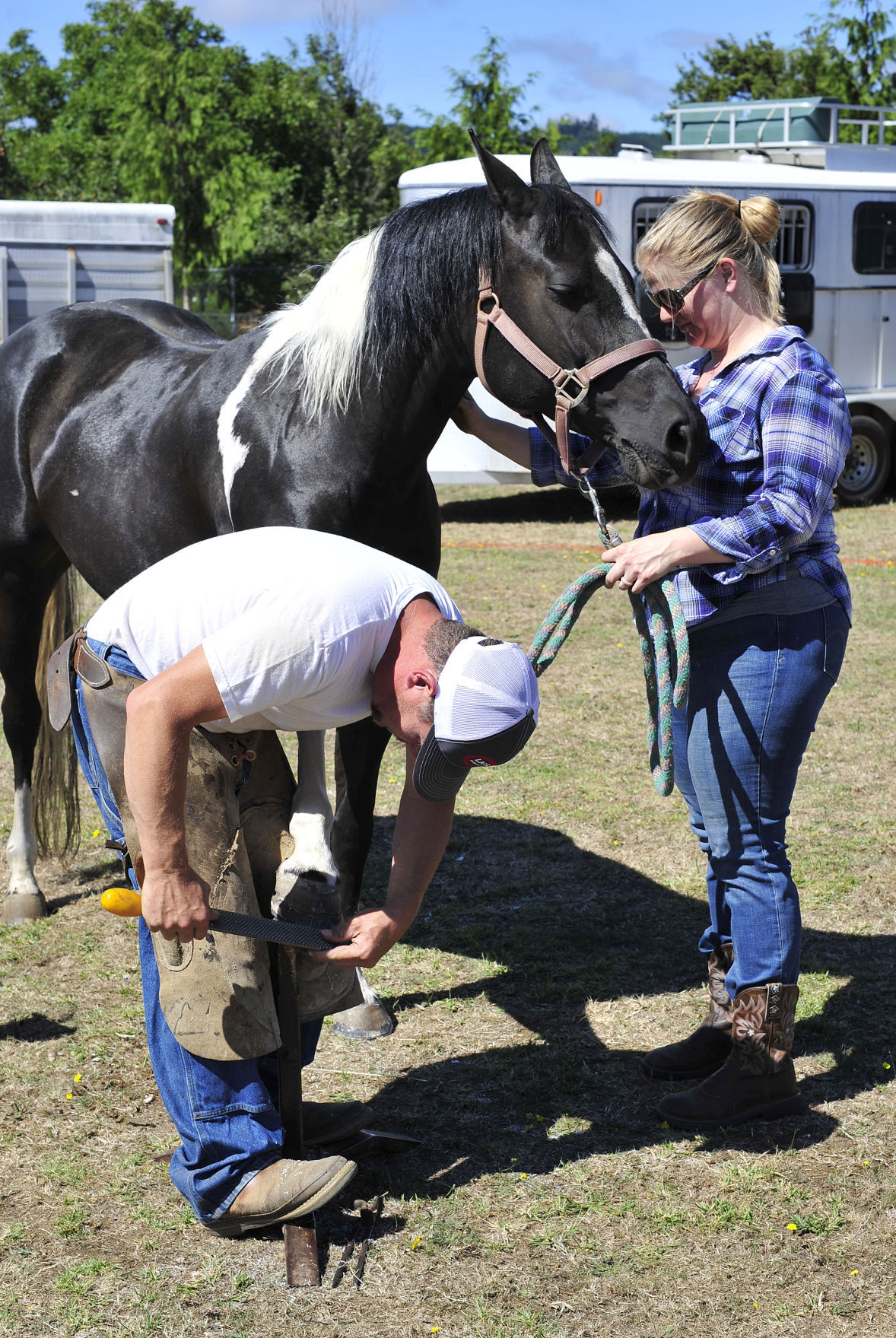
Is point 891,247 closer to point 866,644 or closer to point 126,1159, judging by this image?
point 866,644

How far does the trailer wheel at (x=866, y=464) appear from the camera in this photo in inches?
480

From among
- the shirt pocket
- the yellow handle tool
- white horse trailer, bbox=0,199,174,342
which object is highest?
white horse trailer, bbox=0,199,174,342

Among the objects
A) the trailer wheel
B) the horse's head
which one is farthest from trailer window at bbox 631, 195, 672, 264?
the horse's head

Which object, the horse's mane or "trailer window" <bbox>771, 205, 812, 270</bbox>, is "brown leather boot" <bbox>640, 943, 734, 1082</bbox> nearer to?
the horse's mane

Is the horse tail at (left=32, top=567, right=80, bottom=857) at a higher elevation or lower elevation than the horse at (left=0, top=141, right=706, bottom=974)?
lower

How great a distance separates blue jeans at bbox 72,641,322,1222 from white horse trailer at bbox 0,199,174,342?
9.82m

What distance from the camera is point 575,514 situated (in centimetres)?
1258

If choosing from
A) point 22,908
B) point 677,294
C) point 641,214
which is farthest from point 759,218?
point 641,214

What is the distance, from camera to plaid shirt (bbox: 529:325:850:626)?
8.69ft

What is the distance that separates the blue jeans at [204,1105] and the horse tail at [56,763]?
6.25 ft

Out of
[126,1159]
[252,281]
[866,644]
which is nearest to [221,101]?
[252,281]

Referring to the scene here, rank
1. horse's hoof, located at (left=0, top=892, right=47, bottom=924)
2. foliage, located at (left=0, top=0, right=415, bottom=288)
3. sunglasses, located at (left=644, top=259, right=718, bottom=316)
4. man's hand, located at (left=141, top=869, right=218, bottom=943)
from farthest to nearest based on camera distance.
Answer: foliage, located at (left=0, top=0, right=415, bottom=288) → horse's hoof, located at (left=0, top=892, right=47, bottom=924) → sunglasses, located at (left=644, top=259, right=718, bottom=316) → man's hand, located at (left=141, top=869, right=218, bottom=943)

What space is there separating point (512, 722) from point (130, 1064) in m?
1.81

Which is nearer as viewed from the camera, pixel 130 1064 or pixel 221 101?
pixel 130 1064
